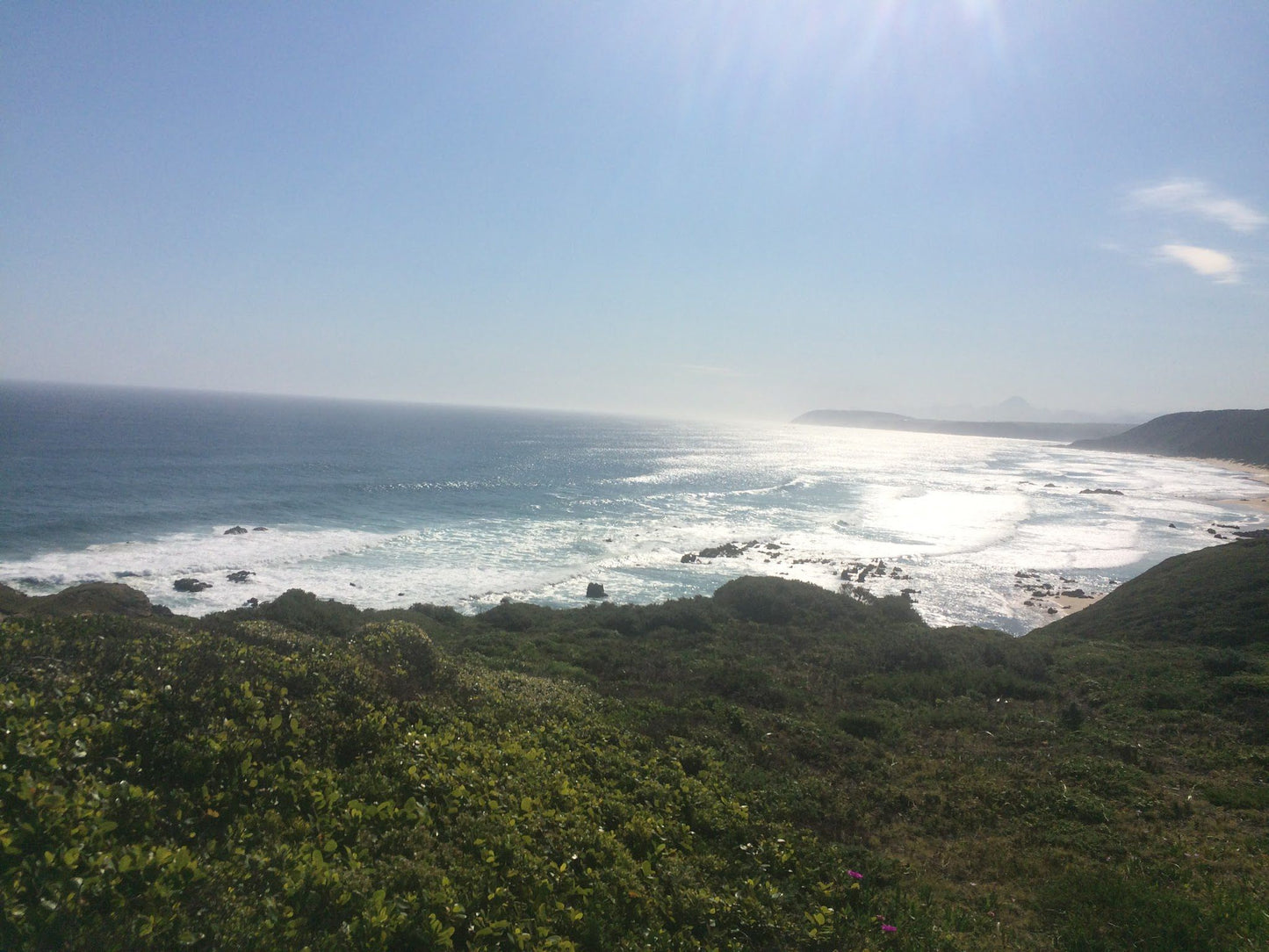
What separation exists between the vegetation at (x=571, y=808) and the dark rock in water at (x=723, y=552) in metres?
31.3

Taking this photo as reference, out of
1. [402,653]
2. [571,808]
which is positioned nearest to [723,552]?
[402,653]

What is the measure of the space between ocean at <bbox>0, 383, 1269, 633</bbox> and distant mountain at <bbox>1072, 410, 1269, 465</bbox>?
44.0 meters

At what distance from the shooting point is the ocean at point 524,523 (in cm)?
3684

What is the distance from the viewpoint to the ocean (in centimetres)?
3684

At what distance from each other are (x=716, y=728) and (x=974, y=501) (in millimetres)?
77517

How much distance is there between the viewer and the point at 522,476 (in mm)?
87125

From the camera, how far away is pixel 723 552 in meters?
48.9

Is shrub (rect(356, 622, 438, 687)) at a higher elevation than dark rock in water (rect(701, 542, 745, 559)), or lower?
higher

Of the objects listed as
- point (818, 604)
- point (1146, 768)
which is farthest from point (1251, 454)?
point (1146, 768)

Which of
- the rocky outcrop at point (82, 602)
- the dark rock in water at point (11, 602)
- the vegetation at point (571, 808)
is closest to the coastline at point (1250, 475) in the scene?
the vegetation at point (571, 808)

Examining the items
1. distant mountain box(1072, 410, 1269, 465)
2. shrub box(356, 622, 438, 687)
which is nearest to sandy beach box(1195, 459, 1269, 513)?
distant mountain box(1072, 410, 1269, 465)

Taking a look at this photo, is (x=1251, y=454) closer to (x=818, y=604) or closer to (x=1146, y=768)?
(x=818, y=604)

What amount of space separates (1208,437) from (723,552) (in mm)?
173617

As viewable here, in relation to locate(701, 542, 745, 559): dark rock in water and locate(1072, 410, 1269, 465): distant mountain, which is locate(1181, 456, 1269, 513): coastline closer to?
locate(1072, 410, 1269, 465): distant mountain
